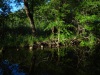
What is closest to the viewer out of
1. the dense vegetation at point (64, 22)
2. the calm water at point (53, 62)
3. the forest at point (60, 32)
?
the calm water at point (53, 62)

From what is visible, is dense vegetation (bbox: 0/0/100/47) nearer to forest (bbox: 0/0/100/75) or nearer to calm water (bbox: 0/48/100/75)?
forest (bbox: 0/0/100/75)

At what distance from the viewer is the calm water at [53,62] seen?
15.5 m

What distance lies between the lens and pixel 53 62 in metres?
18.3

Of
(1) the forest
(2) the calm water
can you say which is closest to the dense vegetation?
(1) the forest

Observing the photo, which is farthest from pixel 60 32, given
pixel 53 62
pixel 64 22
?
pixel 53 62

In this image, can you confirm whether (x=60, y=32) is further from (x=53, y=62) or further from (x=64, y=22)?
(x=53, y=62)

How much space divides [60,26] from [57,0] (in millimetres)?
3060

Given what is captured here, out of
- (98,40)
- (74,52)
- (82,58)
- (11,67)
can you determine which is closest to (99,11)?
(98,40)

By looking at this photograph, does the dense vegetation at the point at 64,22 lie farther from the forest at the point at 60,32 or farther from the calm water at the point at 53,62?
the calm water at the point at 53,62

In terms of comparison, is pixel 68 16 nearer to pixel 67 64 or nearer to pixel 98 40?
pixel 98 40

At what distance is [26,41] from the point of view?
25.7 m

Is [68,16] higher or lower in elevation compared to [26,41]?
higher

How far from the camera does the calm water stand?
15500 mm

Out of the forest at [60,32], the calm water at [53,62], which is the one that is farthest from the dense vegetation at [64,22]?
the calm water at [53,62]
